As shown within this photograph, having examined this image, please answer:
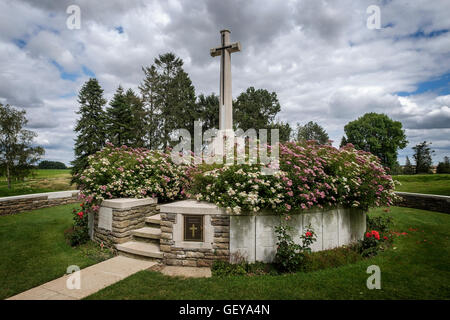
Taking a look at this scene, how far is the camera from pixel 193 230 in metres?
3.94

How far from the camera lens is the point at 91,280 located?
3.40 m

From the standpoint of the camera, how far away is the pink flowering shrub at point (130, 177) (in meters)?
5.15

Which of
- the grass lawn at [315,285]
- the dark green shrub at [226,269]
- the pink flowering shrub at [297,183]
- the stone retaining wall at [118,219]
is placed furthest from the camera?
the stone retaining wall at [118,219]

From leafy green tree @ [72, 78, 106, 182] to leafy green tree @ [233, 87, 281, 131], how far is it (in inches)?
546

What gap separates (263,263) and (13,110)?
19.4 metres

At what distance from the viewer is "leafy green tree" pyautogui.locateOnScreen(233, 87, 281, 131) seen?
26125 mm

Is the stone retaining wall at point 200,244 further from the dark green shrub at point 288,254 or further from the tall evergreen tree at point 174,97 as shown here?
the tall evergreen tree at point 174,97

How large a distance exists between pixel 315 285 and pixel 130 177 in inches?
171

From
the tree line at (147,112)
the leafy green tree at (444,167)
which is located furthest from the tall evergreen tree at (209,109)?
the leafy green tree at (444,167)

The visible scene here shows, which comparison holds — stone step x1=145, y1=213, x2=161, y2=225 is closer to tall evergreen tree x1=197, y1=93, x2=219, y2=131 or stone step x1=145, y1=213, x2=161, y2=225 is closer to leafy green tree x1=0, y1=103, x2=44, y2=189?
leafy green tree x1=0, y1=103, x2=44, y2=189

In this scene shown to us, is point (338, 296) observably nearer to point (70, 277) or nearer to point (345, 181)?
point (345, 181)

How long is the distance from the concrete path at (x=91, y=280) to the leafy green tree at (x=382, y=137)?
34.9 m

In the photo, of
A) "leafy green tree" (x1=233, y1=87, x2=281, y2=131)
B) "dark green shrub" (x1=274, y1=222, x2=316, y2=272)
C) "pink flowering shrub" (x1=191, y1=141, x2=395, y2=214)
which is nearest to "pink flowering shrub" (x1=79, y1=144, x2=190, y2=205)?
"pink flowering shrub" (x1=191, y1=141, x2=395, y2=214)
